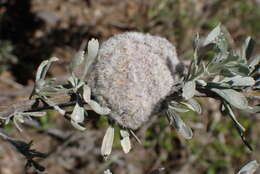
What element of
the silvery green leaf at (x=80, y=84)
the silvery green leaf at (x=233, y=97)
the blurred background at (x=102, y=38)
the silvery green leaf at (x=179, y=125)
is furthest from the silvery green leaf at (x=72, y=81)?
the blurred background at (x=102, y=38)

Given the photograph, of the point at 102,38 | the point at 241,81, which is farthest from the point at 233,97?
the point at 102,38

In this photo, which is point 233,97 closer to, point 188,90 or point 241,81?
point 241,81

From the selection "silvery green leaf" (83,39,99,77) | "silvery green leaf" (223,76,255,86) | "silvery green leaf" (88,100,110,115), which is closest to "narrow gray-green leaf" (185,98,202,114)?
"silvery green leaf" (223,76,255,86)

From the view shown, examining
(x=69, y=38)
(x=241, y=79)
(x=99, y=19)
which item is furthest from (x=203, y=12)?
(x=241, y=79)

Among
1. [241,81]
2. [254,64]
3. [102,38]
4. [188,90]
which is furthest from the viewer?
[102,38]

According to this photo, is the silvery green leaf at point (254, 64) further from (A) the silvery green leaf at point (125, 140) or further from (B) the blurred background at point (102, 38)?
(B) the blurred background at point (102, 38)
